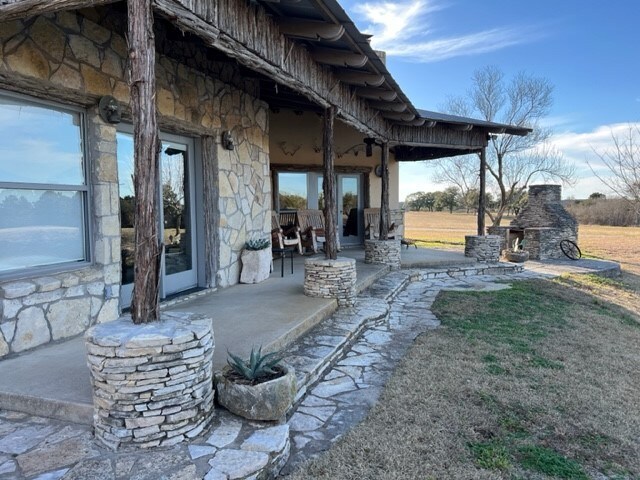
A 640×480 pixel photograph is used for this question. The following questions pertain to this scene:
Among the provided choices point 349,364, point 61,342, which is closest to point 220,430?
point 349,364

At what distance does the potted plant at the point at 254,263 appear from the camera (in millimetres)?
6051

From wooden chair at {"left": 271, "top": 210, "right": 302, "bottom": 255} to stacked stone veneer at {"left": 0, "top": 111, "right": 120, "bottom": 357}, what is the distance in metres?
4.17

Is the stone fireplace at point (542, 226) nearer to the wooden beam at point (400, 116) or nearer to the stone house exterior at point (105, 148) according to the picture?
the wooden beam at point (400, 116)

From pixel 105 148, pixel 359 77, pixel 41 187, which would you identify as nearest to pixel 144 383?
pixel 41 187

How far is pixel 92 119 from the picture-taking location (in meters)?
3.79

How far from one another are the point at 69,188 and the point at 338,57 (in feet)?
9.81

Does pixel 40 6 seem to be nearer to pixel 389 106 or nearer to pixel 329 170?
pixel 329 170

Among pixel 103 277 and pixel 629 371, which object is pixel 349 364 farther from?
pixel 629 371

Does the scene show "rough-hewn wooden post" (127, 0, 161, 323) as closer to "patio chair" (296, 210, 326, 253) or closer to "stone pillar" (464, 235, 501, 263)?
"patio chair" (296, 210, 326, 253)

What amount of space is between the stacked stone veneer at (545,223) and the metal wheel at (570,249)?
108 millimetres

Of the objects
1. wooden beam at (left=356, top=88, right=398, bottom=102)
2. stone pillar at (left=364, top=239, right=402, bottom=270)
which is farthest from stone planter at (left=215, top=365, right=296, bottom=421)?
stone pillar at (left=364, top=239, right=402, bottom=270)

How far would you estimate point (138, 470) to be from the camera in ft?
6.61

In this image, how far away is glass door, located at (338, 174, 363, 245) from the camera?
437 inches

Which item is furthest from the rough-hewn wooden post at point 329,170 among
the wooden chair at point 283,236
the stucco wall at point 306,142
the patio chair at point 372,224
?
the patio chair at point 372,224
